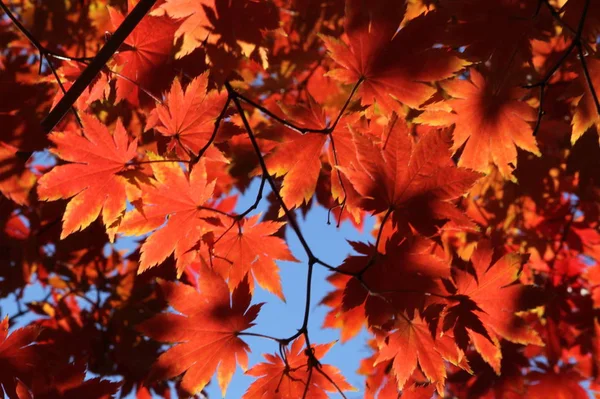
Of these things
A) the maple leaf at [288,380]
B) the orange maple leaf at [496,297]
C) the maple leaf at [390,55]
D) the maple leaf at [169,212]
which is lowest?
the maple leaf at [288,380]

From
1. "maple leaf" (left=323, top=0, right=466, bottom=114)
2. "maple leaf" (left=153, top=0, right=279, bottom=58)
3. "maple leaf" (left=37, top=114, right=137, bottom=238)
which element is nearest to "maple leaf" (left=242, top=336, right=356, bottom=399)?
"maple leaf" (left=37, top=114, right=137, bottom=238)

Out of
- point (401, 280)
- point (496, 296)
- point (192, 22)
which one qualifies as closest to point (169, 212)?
point (192, 22)

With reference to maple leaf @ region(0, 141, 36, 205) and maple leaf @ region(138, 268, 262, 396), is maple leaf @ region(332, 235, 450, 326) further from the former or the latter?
maple leaf @ region(0, 141, 36, 205)

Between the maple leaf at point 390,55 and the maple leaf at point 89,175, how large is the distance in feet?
1.89

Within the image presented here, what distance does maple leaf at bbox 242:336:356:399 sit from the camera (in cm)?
138

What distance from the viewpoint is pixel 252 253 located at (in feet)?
4.97

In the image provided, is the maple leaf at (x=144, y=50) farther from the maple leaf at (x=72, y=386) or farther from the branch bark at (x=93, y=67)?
the maple leaf at (x=72, y=386)

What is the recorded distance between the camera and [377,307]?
1374 mm

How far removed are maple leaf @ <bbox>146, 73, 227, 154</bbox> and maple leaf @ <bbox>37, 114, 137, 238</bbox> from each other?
0.14 meters

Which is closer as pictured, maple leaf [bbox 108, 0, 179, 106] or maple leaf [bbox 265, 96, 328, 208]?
maple leaf [bbox 265, 96, 328, 208]

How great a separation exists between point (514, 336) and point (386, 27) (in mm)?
828

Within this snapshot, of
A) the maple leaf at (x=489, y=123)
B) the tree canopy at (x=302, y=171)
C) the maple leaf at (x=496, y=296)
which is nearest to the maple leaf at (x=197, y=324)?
the tree canopy at (x=302, y=171)

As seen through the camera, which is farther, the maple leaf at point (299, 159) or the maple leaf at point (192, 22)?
the maple leaf at point (299, 159)

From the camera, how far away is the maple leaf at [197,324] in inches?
51.1
